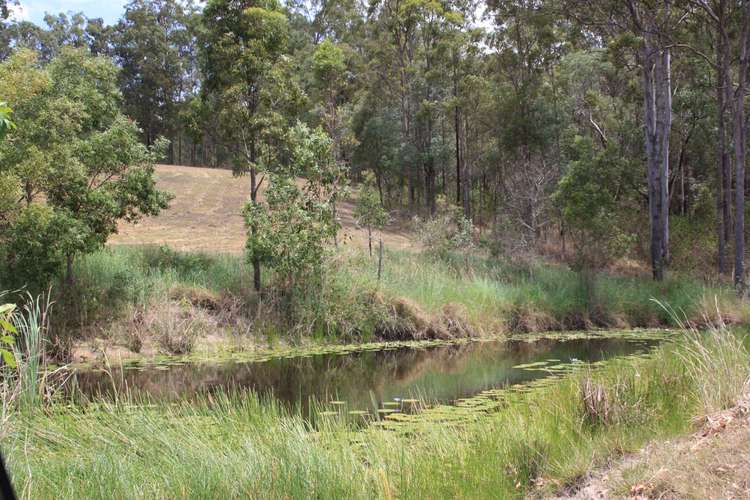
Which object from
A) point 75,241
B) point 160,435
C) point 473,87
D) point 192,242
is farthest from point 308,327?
point 473,87

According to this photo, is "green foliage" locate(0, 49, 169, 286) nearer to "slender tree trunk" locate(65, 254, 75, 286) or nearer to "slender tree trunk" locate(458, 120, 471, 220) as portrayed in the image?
"slender tree trunk" locate(65, 254, 75, 286)

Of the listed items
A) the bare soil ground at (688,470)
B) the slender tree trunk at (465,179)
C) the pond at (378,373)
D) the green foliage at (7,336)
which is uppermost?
the slender tree trunk at (465,179)

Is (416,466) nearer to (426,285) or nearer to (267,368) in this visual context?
(267,368)

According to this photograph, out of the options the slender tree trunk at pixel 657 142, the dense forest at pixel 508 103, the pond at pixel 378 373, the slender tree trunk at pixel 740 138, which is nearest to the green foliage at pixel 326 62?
the dense forest at pixel 508 103

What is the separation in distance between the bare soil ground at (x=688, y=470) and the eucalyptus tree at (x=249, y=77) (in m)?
13.9

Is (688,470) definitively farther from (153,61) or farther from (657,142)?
(153,61)

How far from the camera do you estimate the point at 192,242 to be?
3006cm

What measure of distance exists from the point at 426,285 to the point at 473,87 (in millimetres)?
22535

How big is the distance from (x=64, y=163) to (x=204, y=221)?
866 inches

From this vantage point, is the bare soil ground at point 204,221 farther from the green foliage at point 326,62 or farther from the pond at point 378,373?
the pond at point 378,373

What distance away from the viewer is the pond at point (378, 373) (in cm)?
1176

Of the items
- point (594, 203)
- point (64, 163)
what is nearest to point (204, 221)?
point (594, 203)

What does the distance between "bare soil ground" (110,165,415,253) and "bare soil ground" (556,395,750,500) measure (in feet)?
59.6

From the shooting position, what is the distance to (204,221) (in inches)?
1453
